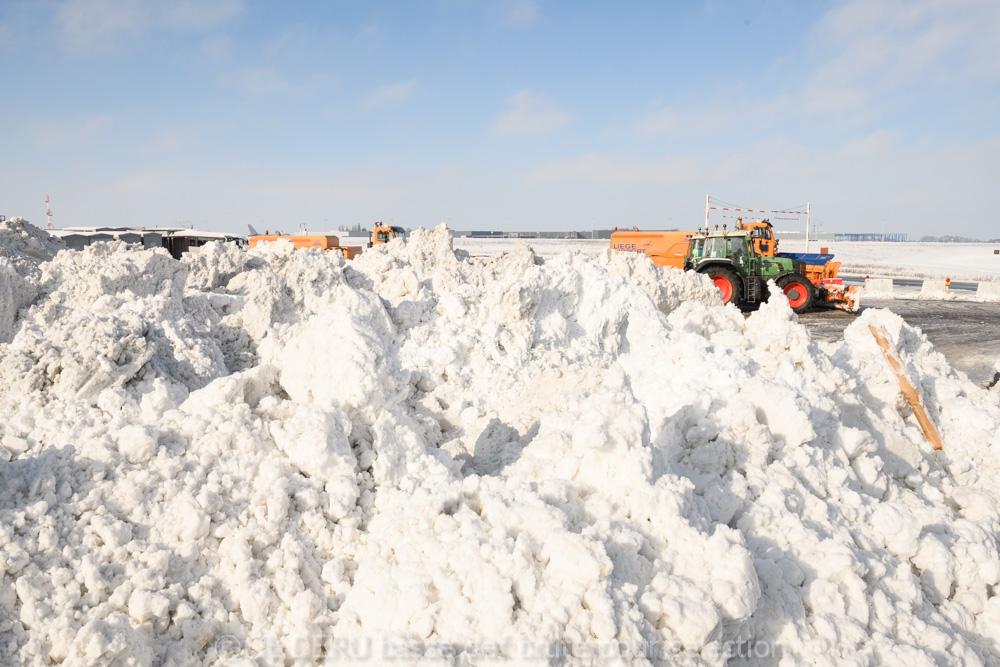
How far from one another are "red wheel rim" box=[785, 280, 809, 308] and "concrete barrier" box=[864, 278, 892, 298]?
5.34 metres

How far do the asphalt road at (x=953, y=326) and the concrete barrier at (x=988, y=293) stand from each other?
0.59 metres

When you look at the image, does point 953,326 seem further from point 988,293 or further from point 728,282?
point 988,293

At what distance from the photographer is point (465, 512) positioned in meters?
2.43

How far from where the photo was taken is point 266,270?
6332 mm

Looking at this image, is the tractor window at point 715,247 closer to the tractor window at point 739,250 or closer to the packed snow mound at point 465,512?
the tractor window at point 739,250

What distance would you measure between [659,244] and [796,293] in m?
3.60

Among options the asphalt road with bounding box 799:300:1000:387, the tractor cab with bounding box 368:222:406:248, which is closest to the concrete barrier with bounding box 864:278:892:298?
the asphalt road with bounding box 799:300:1000:387

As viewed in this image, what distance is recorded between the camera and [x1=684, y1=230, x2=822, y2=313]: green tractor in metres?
14.3

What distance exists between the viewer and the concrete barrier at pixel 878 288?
706 inches

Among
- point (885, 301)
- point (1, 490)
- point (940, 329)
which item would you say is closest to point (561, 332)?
point (1, 490)

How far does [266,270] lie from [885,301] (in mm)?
17335

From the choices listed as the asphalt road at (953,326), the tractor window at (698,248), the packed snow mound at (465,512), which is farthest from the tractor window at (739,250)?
the packed snow mound at (465,512)

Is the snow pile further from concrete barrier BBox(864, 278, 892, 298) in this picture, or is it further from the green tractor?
concrete barrier BBox(864, 278, 892, 298)

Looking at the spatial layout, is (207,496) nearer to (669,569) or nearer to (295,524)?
(295,524)
